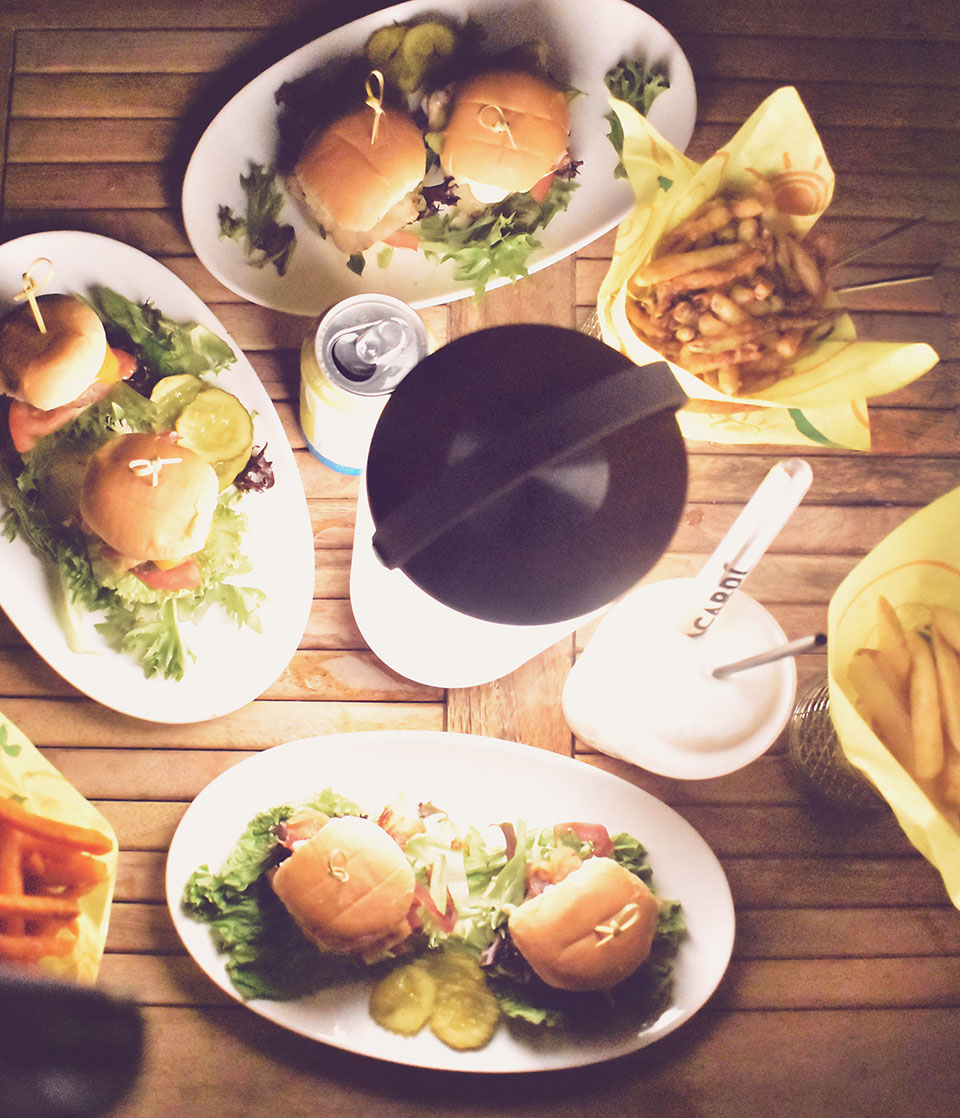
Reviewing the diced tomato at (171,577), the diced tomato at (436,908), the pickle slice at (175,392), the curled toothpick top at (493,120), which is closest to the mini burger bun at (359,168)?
the curled toothpick top at (493,120)

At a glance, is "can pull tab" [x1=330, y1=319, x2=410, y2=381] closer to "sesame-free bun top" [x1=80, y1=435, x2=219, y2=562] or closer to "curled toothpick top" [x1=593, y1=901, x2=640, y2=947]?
"sesame-free bun top" [x1=80, y1=435, x2=219, y2=562]

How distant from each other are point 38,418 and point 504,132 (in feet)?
2.75

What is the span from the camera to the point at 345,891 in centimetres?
121

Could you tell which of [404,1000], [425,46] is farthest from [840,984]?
[425,46]

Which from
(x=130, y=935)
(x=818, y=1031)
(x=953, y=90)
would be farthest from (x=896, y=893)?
(x=953, y=90)

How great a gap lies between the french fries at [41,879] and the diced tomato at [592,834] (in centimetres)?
63

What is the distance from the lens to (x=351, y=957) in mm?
1246

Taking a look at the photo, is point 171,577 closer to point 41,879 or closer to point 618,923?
point 41,879

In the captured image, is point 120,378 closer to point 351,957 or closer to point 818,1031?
point 351,957

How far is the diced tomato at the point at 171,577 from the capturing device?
1312 millimetres

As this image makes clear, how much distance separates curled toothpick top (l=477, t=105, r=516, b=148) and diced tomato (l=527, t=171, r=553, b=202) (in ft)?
0.30

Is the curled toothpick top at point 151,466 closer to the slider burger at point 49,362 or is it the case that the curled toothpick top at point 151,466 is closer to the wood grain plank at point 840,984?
the slider burger at point 49,362

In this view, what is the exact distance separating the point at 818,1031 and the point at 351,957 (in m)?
0.69

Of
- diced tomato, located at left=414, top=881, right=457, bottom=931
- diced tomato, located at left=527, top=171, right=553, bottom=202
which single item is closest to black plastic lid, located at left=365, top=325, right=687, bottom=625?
diced tomato, located at left=414, top=881, right=457, bottom=931
